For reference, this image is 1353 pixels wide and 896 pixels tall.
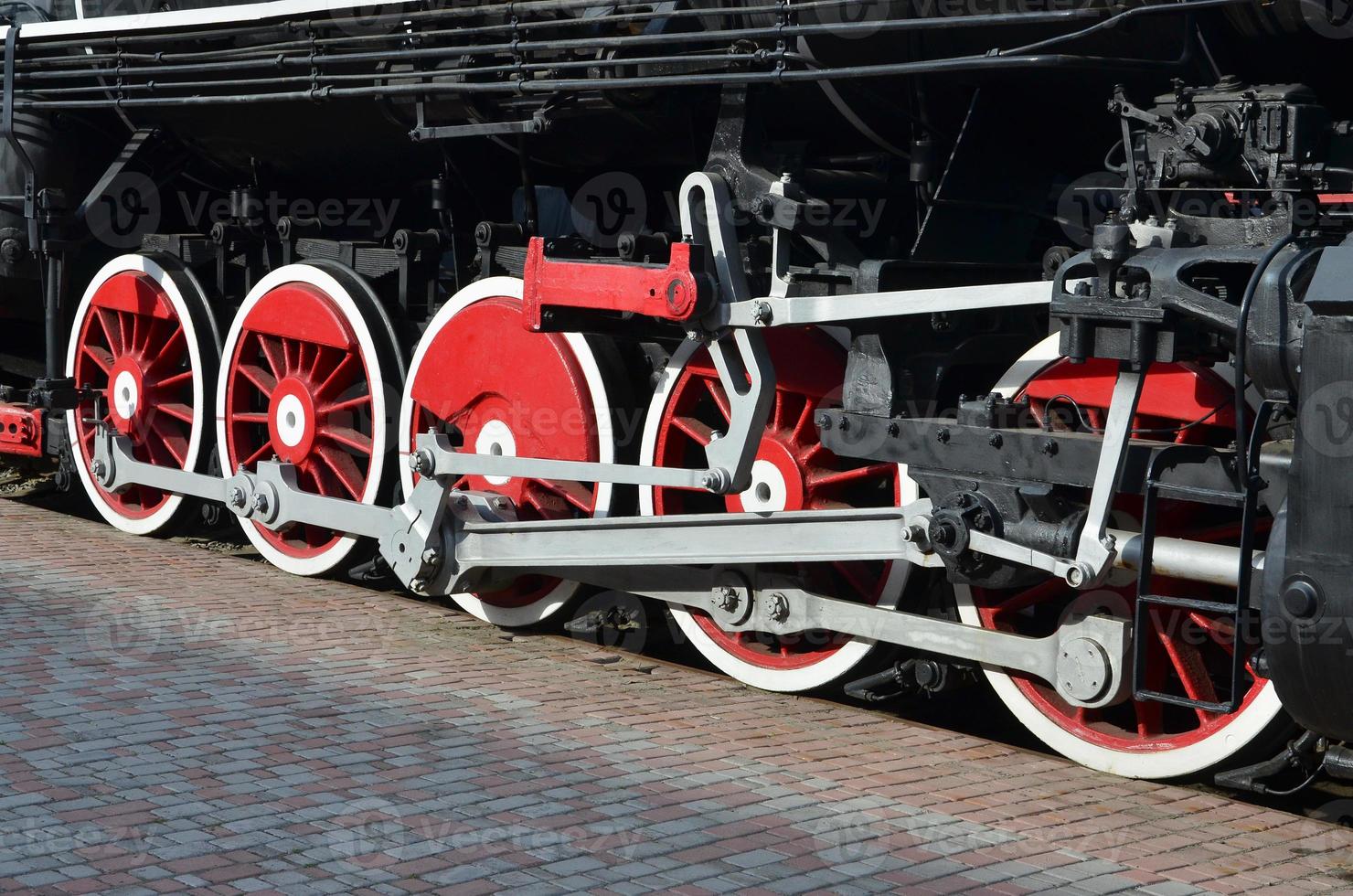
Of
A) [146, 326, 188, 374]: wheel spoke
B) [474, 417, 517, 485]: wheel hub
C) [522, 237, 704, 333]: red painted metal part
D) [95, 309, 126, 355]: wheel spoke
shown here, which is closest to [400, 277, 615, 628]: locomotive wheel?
[474, 417, 517, 485]: wheel hub

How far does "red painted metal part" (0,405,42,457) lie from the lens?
8.17m

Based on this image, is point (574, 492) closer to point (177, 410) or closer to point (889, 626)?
point (889, 626)

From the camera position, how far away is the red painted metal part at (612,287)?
501 centimetres

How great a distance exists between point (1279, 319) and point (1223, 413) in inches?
25.0

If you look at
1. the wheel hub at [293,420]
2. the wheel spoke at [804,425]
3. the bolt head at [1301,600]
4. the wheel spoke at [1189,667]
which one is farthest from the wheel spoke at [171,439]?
the bolt head at [1301,600]

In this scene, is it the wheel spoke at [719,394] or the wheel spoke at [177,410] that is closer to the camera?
the wheel spoke at [719,394]

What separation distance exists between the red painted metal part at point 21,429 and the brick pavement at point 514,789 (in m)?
2.39

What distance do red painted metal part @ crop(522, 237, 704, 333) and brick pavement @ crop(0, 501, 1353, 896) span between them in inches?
47.9

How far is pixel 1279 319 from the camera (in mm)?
3693

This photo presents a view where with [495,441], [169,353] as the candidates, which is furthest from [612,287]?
[169,353]

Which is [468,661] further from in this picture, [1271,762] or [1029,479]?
[1271,762]

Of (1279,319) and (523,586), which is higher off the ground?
(1279,319)

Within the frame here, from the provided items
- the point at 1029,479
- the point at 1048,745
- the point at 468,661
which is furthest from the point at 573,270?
the point at 1048,745

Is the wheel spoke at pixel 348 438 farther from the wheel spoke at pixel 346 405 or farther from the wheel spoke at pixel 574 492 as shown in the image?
the wheel spoke at pixel 574 492
